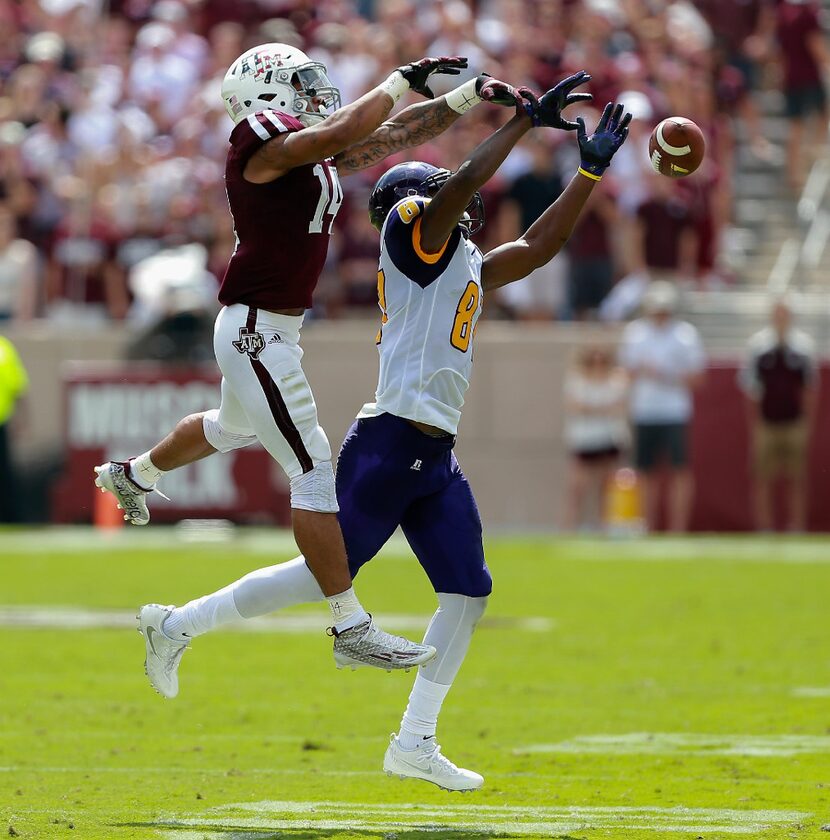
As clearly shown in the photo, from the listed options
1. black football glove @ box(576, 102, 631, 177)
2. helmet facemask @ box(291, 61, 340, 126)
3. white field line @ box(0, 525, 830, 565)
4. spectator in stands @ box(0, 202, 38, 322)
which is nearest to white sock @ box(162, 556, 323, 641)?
helmet facemask @ box(291, 61, 340, 126)

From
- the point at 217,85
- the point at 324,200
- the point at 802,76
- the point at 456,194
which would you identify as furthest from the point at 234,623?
the point at 802,76

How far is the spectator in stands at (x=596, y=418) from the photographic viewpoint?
15523 mm

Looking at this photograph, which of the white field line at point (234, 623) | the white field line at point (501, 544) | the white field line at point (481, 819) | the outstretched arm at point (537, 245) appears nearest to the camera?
the white field line at point (481, 819)

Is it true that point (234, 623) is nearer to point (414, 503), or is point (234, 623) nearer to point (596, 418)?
point (414, 503)

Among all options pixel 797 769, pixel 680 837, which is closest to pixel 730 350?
pixel 797 769

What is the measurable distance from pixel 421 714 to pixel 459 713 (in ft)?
6.22

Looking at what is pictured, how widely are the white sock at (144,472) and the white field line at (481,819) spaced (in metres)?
1.35

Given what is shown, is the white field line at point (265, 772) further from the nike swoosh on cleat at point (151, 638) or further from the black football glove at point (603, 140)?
the black football glove at point (603, 140)

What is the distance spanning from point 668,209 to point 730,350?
4.75 ft

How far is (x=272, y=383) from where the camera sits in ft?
19.3

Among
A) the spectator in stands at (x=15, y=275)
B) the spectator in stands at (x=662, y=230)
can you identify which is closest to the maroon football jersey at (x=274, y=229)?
the spectator in stands at (x=662, y=230)

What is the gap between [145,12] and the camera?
64.2 ft

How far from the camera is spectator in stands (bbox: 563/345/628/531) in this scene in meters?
15.5

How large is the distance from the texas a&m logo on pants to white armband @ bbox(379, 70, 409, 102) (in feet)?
2.91
